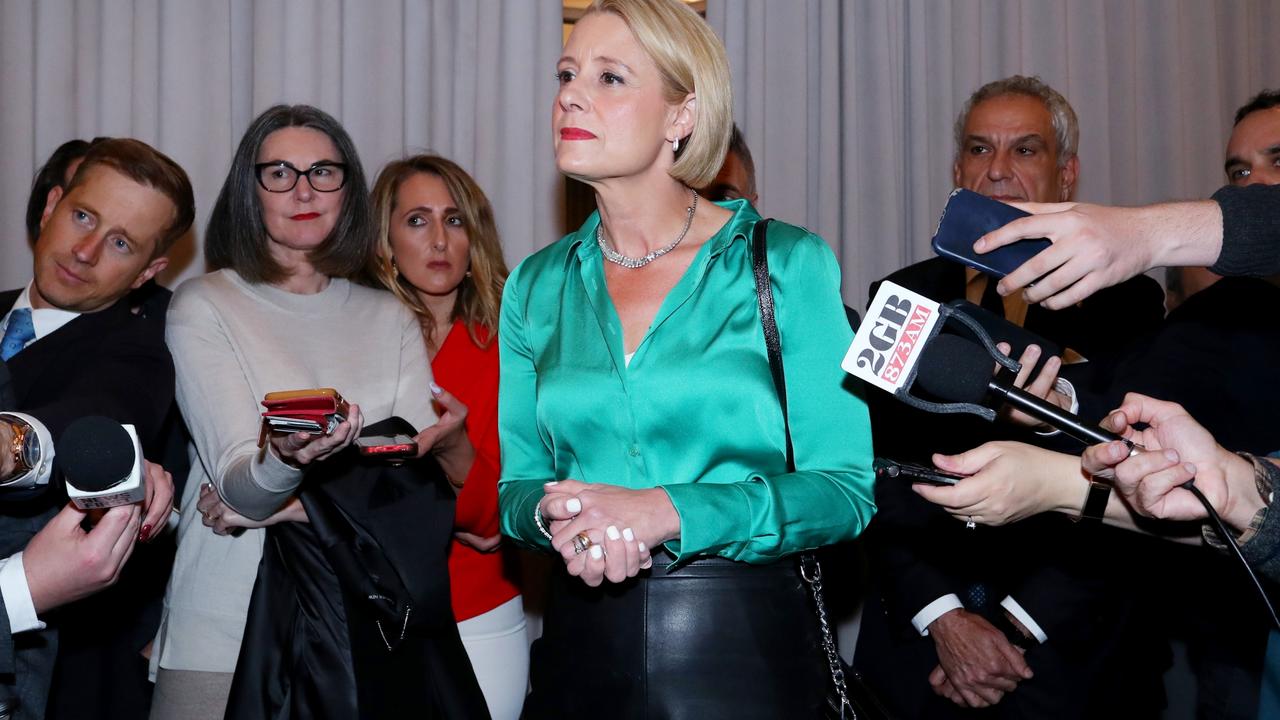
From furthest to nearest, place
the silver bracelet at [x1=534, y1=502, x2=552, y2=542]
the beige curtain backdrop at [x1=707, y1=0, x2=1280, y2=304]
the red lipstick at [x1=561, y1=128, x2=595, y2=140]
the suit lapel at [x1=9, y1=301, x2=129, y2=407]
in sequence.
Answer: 1. the beige curtain backdrop at [x1=707, y1=0, x2=1280, y2=304]
2. the suit lapel at [x1=9, y1=301, x2=129, y2=407]
3. the red lipstick at [x1=561, y1=128, x2=595, y2=140]
4. the silver bracelet at [x1=534, y1=502, x2=552, y2=542]

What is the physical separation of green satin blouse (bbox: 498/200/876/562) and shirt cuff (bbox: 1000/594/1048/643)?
1190 millimetres

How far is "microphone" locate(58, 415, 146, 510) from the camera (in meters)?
1.66

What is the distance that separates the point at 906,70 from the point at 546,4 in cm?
162

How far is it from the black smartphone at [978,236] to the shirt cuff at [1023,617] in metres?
1.56

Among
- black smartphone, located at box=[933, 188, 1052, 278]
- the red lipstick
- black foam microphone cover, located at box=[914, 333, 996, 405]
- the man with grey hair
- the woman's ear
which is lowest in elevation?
black foam microphone cover, located at box=[914, 333, 996, 405]

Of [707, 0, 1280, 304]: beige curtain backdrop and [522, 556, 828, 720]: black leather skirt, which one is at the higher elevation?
[707, 0, 1280, 304]: beige curtain backdrop

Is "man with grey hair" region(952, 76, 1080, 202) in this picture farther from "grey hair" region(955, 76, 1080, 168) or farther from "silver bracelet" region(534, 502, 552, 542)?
"silver bracelet" region(534, 502, 552, 542)

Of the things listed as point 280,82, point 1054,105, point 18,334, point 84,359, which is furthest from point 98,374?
point 1054,105

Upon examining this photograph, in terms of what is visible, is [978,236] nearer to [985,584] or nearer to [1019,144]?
[985,584]

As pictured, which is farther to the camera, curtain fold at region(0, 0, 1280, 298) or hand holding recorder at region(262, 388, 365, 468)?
curtain fold at region(0, 0, 1280, 298)

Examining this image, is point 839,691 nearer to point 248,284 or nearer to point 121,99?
point 248,284

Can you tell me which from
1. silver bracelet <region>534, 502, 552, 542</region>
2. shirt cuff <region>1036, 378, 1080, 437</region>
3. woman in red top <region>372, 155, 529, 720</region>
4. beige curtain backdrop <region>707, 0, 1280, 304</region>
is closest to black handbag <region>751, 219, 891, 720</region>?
silver bracelet <region>534, 502, 552, 542</region>

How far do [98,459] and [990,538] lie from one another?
2360 millimetres

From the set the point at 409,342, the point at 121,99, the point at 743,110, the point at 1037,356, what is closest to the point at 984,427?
the point at 1037,356
